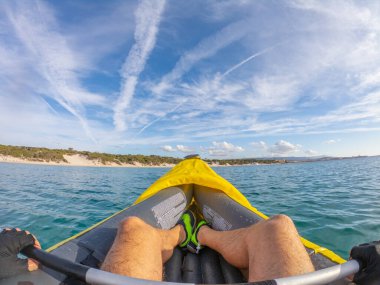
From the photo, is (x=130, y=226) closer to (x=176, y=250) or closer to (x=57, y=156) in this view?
(x=176, y=250)

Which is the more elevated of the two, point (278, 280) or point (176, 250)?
point (278, 280)

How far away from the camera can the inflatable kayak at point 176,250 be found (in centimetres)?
88

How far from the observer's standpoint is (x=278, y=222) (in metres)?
1.44

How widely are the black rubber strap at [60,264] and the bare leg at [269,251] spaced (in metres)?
0.91

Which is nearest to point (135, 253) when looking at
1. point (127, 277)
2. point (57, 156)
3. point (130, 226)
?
point (130, 226)

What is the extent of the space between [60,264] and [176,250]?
146 cm

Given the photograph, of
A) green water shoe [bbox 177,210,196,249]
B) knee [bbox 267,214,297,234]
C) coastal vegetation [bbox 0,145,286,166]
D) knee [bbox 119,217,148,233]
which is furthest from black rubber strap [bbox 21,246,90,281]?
coastal vegetation [bbox 0,145,286,166]

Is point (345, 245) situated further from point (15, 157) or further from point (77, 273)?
point (15, 157)

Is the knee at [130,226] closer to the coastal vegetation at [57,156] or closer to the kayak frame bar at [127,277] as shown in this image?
the kayak frame bar at [127,277]

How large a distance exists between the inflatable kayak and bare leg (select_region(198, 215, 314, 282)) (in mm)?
161

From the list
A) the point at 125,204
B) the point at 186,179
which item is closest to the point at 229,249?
the point at 186,179

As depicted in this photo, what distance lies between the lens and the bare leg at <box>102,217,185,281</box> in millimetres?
1222

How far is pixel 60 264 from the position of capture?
87cm

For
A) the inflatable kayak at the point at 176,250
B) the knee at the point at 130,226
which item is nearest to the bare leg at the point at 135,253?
the knee at the point at 130,226
